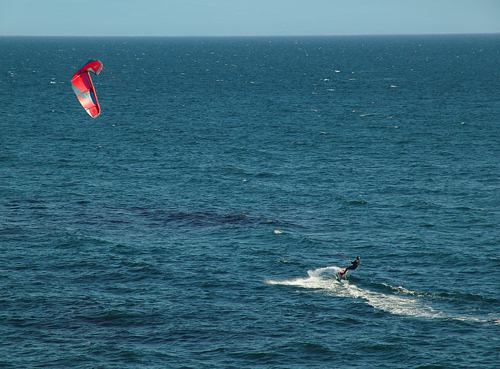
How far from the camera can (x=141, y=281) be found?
46.9 metres

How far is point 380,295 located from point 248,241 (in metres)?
16.9

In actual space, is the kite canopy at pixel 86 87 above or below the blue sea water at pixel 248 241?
above

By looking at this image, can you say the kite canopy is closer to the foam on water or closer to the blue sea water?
the blue sea water

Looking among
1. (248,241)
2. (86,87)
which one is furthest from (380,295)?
(86,87)

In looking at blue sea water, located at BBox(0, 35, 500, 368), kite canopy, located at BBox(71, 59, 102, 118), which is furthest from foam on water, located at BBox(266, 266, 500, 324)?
kite canopy, located at BBox(71, 59, 102, 118)

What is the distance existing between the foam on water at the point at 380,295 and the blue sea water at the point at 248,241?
0.18 m

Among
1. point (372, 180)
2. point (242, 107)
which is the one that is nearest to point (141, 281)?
point (372, 180)

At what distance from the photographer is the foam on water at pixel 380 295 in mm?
41062

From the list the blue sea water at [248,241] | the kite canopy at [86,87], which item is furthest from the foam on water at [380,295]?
the kite canopy at [86,87]

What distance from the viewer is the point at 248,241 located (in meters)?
56.1

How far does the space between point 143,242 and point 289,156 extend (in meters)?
40.3

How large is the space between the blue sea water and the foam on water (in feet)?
0.59

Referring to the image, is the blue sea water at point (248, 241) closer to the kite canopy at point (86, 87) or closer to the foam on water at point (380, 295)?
the foam on water at point (380, 295)

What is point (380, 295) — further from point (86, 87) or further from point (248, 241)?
point (86, 87)
